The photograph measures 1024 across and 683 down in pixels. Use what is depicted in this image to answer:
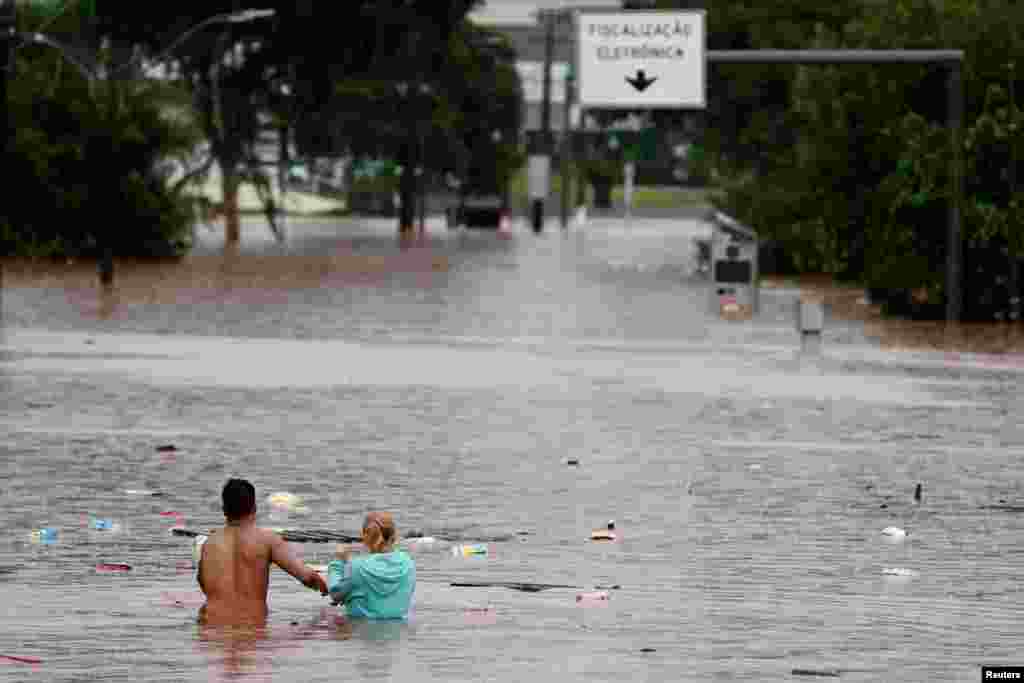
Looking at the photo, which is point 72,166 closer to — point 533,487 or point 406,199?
point 406,199

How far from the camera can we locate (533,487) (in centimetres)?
1778

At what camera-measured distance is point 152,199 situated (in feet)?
214

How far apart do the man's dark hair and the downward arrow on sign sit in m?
35.7

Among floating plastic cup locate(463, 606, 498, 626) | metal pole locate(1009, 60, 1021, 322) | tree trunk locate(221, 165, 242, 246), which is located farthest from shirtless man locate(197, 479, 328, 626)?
tree trunk locate(221, 165, 242, 246)

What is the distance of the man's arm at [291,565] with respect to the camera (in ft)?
38.3

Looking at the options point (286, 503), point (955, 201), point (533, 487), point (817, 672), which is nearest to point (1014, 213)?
point (955, 201)

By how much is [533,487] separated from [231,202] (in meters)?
66.3

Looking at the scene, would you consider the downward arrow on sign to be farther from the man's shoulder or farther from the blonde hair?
the man's shoulder

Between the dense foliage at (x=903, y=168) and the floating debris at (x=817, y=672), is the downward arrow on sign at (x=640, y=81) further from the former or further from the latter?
the floating debris at (x=817, y=672)

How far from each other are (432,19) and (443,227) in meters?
27.7

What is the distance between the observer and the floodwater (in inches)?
435

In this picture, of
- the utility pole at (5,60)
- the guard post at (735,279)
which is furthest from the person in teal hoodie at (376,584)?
the utility pole at (5,60)

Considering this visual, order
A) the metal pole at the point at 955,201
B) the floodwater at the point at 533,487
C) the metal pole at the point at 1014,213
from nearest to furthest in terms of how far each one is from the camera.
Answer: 1. the floodwater at the point at 533,487
2. the metal pole at the point at 955,201
3. the metal pole at the point at 1014,213

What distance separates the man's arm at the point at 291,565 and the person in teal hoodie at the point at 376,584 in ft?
0.33
